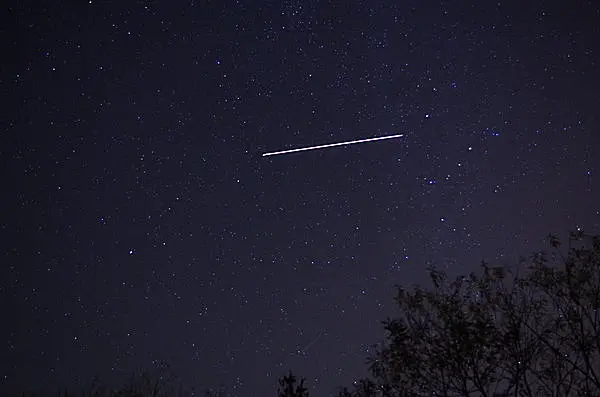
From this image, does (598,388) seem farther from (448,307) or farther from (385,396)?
(385,396)

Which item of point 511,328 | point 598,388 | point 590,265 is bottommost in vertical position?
point 598,388

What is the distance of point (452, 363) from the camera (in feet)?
34.6

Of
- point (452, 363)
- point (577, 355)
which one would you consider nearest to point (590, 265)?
point (577, 355)

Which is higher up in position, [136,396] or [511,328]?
[136,396]

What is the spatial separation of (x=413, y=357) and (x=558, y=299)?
414cm

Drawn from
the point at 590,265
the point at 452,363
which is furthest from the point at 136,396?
the point at 590,265

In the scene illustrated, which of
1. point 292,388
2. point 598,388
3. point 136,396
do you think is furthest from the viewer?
point 136,396

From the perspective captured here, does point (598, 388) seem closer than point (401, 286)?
Yes

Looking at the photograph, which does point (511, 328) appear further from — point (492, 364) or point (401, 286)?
point (401, 286)

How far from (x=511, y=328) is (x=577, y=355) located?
1.72 meters

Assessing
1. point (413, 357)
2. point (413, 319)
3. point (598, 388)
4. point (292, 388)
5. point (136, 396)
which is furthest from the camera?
point (136, 396)

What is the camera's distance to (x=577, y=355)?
35.9ft

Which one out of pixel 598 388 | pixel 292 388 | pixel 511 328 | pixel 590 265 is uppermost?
pixel 590 265

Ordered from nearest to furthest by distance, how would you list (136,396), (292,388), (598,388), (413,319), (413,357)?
1. (292,388)
2. (598,388)
3. (413,357)
4. (413,319)
5. (136,396)
